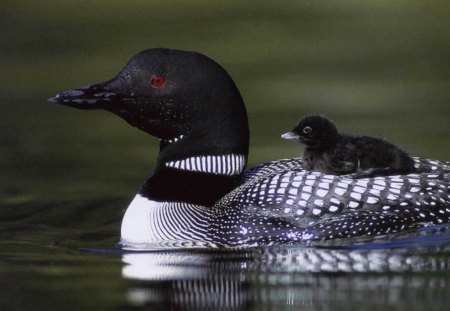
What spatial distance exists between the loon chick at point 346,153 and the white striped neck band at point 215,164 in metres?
0.35

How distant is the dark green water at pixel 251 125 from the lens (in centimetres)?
682

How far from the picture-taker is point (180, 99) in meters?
7.91

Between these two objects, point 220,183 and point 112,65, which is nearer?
point 220,183

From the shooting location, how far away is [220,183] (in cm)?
801

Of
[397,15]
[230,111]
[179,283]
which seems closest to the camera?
[179,283]

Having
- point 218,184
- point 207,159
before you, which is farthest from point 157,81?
point 218,184

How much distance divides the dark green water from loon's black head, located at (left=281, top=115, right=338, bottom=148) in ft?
2.39

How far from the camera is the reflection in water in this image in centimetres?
655

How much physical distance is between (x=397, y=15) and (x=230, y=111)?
5.76 m

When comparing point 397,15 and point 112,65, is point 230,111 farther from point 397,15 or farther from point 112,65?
point 397,15

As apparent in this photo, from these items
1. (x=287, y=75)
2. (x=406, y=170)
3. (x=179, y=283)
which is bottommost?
(x=179, y=283)

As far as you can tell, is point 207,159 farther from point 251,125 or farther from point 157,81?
point 251,125

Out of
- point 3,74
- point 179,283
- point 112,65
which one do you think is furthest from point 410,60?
point 179,283

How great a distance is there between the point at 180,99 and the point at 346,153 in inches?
35.9
